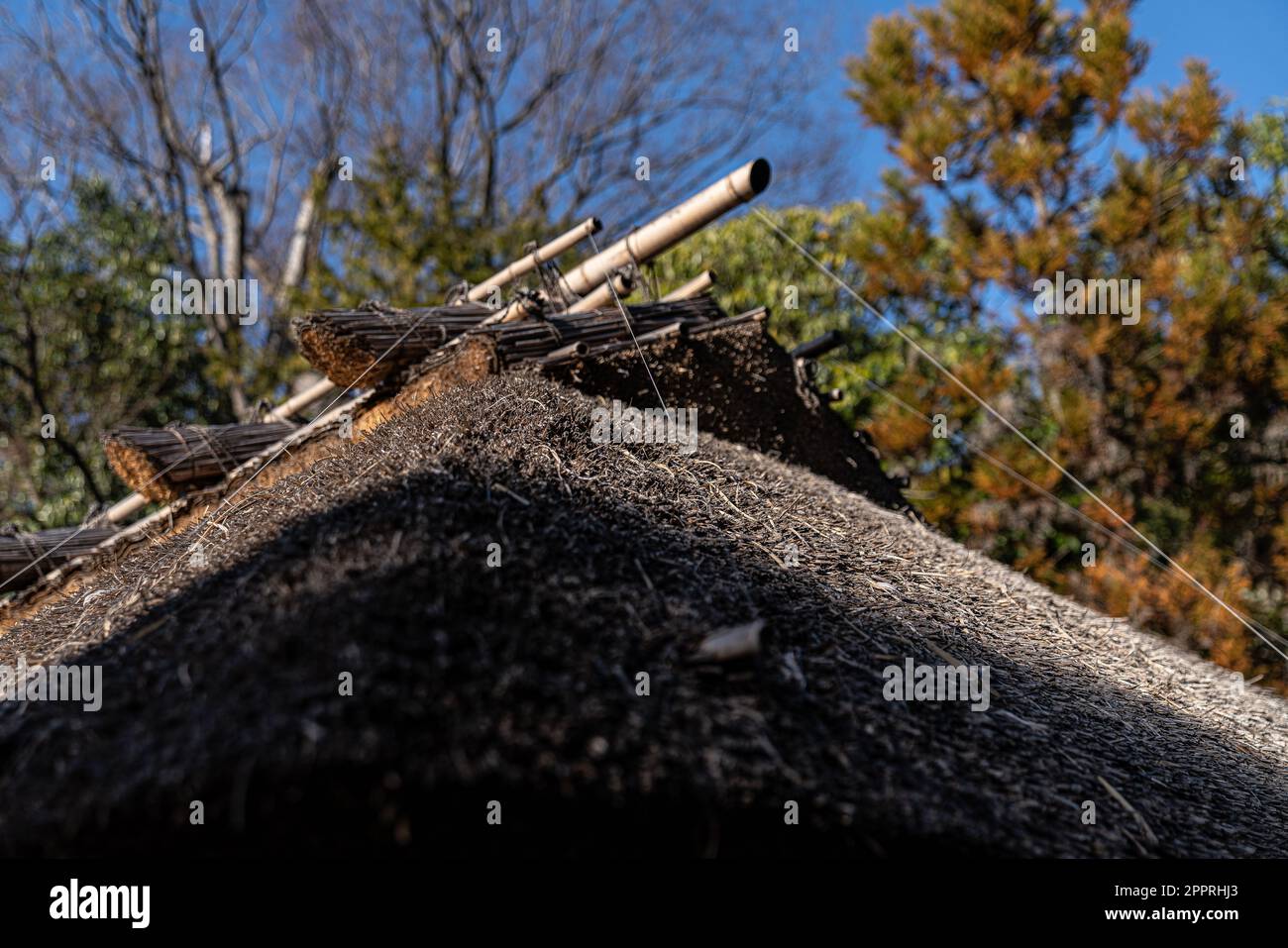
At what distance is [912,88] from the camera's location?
1153 centimetres

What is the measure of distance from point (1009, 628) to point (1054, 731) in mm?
1068

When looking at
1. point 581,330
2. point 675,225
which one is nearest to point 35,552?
point 581,330

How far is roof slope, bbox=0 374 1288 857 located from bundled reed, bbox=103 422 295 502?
55.0 inches

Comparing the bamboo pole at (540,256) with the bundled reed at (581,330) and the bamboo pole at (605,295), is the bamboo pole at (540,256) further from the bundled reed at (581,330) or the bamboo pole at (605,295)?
the bundled reed at (581,330)

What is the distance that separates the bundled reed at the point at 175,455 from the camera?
205 inches

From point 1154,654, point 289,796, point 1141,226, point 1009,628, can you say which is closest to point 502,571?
point 289,796

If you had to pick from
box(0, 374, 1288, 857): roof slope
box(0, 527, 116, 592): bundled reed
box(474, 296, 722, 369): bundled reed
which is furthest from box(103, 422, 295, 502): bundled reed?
box(474, 296, 722, 369): bundled reed

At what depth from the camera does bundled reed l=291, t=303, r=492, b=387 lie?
4.45 meters

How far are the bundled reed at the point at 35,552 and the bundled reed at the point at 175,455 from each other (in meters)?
0.72

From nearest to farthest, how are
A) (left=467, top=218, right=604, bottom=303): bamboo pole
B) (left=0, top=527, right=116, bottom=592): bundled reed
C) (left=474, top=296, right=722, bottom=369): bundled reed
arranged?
(left=474, top=296, right=722, bottom=369): bundled reed
(left=467, top=218, right=604, bottom=303): bamboo pole
(left=0, top=527, right=116, bottom=592): bundled reed

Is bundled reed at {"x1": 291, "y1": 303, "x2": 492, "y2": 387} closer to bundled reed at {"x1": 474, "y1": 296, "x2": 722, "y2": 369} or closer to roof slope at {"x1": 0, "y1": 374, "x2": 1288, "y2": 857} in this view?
bundled reed at {"x1": 474, "y1": 296, "x2": 722, "y2": 369}

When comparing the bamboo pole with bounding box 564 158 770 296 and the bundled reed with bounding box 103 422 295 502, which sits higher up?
the bamboo pole with bounding box 564 158 770 296

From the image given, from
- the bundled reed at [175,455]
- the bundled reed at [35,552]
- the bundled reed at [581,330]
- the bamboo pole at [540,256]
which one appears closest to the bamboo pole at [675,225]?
the bamboo pole at [540,256]

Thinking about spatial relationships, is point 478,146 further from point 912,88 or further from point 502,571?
point 502,571
